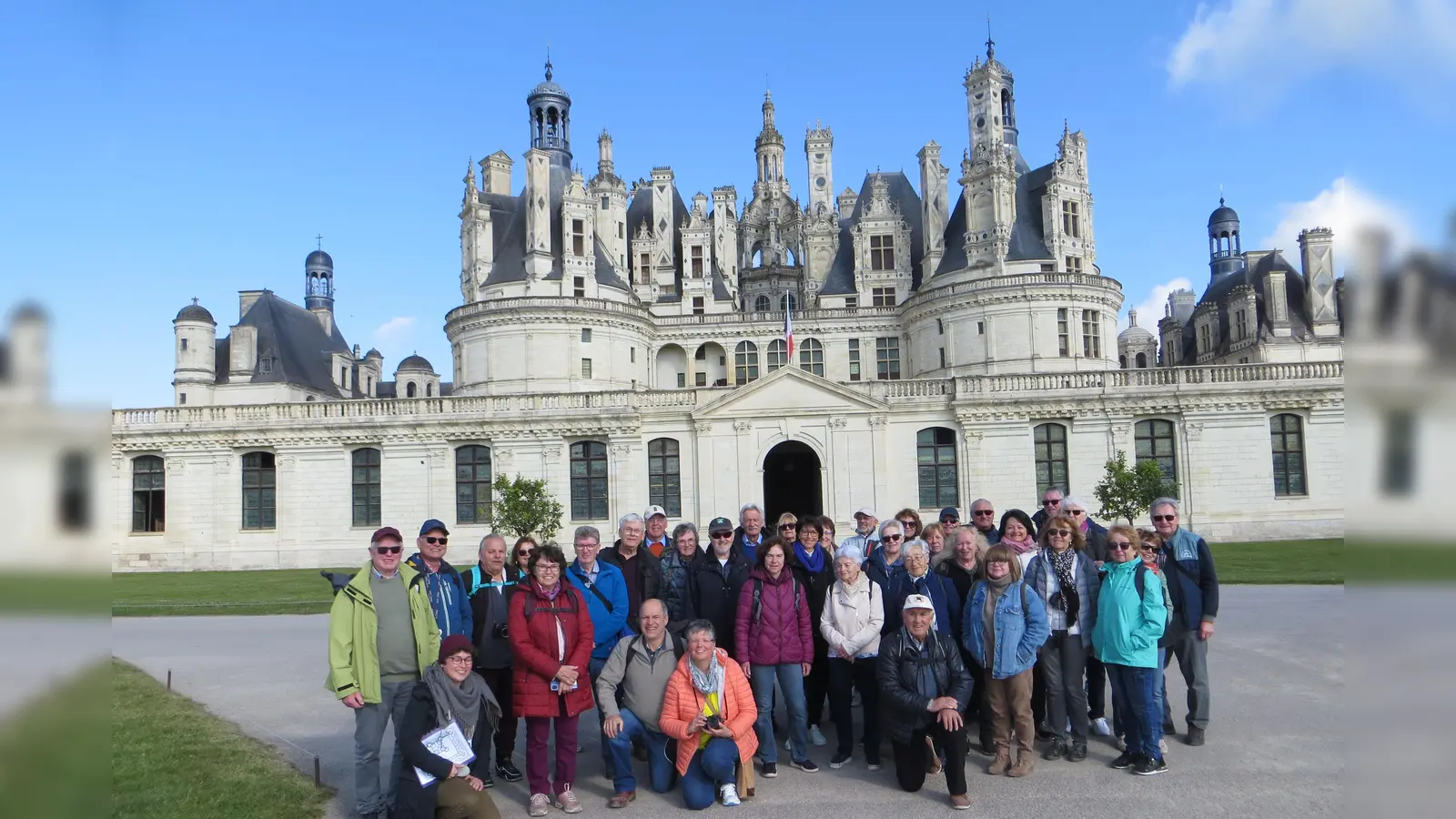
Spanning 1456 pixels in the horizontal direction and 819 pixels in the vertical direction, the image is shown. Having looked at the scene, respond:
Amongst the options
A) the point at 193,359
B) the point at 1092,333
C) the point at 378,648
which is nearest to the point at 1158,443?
the point at 1092,333

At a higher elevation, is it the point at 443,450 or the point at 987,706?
the point at 443,450

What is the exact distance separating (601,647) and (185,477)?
3415 cm

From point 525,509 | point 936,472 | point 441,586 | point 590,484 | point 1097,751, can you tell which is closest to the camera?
point 441,586

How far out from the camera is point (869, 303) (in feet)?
170

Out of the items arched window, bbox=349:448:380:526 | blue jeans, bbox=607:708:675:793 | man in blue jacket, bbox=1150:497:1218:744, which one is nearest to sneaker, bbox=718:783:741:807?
blue jeans, bbox=607:708:675:793

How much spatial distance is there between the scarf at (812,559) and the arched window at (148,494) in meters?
35.3

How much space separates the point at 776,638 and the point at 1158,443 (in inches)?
1202

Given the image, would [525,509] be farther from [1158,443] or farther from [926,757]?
[926,757]

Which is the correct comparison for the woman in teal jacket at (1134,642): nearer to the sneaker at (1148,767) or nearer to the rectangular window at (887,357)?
the sneaker at (1148,767)

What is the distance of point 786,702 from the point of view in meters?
8.52
